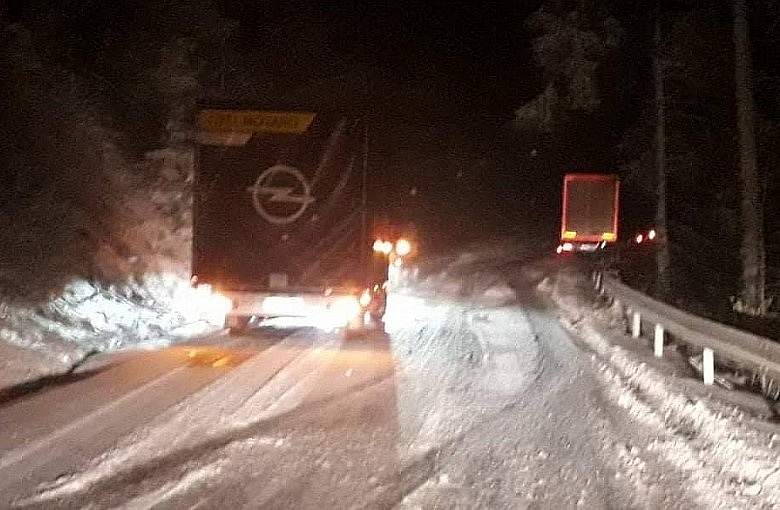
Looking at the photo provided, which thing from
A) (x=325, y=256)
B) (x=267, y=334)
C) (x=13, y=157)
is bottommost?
(x=267, y=334)

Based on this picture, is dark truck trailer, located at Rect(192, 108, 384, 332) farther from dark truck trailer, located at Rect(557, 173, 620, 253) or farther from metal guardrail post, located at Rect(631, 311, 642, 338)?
dark truck trailer, located at Rect(557, 173, 620, 253)

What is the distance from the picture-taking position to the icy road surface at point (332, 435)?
7.01 meters

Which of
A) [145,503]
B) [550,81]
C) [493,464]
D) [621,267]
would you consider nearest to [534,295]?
[621,267]

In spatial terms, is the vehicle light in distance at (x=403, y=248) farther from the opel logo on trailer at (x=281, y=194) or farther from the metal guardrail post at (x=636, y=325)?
the opel logo on trailer at (x=281, y=194)

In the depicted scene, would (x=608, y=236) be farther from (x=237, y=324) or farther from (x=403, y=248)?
(x=237, y=324)

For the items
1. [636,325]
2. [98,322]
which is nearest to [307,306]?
[98,322]

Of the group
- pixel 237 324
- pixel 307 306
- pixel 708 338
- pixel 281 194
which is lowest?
pixel 237 324

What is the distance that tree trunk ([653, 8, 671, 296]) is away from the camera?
26.3m

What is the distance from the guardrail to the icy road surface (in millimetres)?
1172

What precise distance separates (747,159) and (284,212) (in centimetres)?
1328

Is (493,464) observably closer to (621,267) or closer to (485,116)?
(621,267)

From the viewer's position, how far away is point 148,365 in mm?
12672

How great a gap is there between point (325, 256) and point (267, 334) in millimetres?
2496

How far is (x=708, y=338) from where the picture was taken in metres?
10.8
